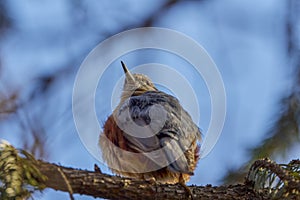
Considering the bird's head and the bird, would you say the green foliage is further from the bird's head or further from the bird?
the bird's head

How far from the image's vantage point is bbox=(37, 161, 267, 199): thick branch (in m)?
1.40

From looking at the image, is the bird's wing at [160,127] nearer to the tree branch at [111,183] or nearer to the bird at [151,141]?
the bird at [151,141]

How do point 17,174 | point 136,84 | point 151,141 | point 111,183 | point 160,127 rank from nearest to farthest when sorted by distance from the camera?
1. point 17,174
2. point 111,183
3. point 151,141
4. point 160,127
5. point 136,84

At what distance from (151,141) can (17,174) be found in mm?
1156

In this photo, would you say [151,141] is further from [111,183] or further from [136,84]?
[136,84]

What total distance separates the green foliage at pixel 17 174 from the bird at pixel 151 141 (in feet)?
3.28

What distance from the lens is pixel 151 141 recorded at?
7.98ft

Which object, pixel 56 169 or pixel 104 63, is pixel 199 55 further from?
pixel 56 169

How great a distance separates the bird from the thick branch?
1.32ft

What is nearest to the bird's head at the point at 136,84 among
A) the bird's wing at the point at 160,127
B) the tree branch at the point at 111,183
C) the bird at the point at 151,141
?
the bird's wing at the point at 160,127

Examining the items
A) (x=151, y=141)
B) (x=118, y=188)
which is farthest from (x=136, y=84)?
(x=118, y=188)

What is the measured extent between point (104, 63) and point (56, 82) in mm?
260

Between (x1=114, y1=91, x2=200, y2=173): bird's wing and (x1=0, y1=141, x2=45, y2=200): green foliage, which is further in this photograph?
(x1=114, y1=91, x2=200, y2=173): bird's wing

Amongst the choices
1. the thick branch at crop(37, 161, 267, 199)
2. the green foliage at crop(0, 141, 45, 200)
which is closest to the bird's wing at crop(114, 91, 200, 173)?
the thick branch at crop(37, 161, 267, 199)
